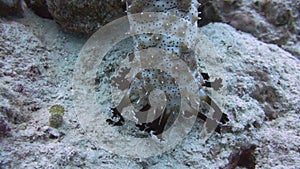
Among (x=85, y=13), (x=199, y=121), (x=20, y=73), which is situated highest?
(x=85, y=13)

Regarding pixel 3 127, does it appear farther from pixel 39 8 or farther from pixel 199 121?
pixel 39 8

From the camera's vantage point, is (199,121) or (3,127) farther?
(199,121)

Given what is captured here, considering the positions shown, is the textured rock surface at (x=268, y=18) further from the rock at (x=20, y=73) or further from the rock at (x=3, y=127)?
the rock at (x=3, y=127)

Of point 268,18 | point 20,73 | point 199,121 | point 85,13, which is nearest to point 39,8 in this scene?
point 85,13

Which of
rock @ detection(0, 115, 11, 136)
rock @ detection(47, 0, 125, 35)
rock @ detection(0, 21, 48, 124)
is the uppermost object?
rock @ detection(47, 0, 125, 35)

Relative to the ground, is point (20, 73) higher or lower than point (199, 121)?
higher

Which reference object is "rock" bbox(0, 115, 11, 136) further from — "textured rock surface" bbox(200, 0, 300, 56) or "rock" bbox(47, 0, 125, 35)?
"textured rock surface" bbox(200, 0, 300, 56)

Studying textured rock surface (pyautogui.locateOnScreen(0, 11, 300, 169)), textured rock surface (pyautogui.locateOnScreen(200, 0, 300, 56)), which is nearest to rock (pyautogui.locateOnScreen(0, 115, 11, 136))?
textured rock surface (pyautogui.locateOnScreen(0, 11, 300, 169))
